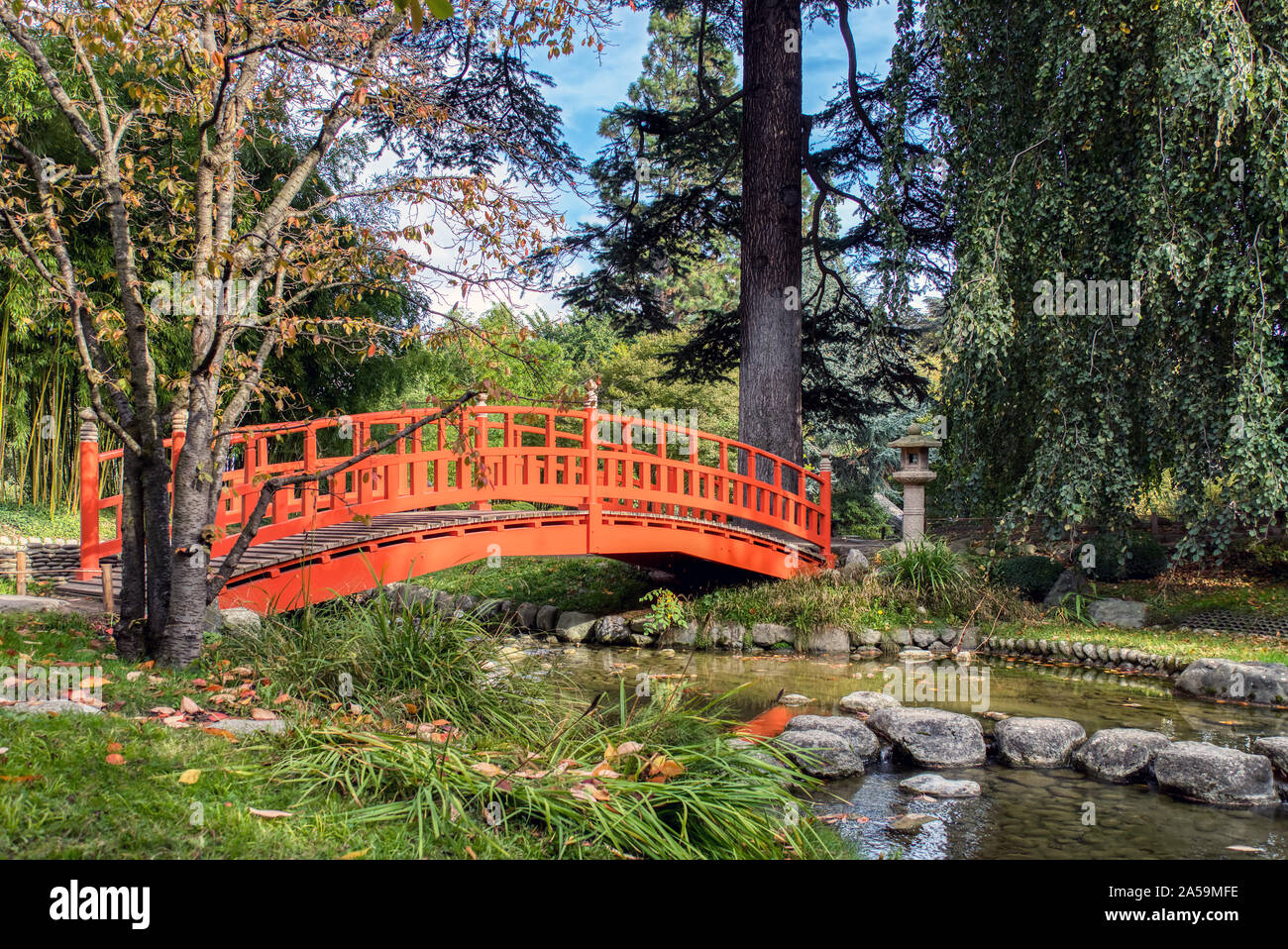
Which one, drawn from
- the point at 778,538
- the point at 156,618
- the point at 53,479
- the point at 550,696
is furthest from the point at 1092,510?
the point at 53,479

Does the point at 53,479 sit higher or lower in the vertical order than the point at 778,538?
higher

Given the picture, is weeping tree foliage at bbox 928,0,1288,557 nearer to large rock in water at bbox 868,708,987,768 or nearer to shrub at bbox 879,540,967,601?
shrub at bbox 879,540,967,601

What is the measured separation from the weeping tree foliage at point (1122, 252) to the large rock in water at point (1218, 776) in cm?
264

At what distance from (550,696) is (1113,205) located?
5.89 metres

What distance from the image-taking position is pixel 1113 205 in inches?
282

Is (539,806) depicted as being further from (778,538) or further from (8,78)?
(8,78)

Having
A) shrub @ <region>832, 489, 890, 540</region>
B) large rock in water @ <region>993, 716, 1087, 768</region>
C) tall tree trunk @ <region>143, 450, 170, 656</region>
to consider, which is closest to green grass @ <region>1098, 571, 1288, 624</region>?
large rock in water @ <region>993, 716, 1087, 768</region>

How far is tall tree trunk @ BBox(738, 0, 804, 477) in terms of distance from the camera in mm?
9914

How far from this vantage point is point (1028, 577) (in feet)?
31.1

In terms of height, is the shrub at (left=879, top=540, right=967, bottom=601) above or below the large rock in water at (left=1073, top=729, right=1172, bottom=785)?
above

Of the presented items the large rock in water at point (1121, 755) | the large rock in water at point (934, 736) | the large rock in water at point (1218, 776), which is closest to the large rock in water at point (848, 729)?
the large rock in water at point (934, 736)

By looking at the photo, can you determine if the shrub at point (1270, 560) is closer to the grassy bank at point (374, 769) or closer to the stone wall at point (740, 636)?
the stone wall at point (740, 636)

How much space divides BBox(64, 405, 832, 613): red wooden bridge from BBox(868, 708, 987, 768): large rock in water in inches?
106

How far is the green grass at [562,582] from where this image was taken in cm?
1019
